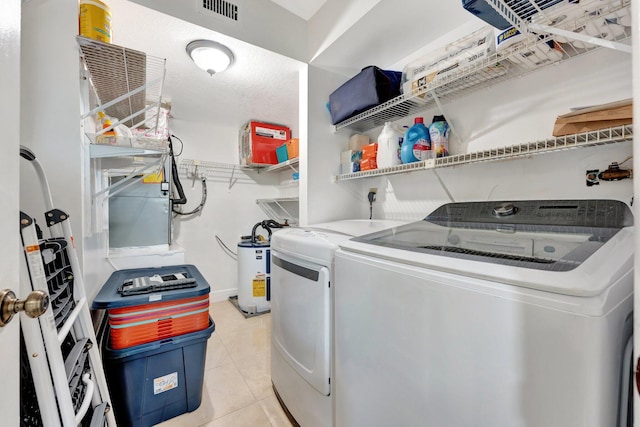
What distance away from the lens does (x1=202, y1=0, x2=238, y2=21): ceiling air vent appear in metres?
1.55

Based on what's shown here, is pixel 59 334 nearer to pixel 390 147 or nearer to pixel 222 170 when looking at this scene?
pixel 390 147

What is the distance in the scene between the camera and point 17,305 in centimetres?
49

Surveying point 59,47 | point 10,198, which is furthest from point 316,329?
point 59,47

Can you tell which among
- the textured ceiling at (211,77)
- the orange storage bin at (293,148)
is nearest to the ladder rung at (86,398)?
the textured ceiling at (211,77)

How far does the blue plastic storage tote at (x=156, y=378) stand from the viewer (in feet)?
4.43

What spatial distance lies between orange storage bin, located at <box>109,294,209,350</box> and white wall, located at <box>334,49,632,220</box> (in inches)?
59.2

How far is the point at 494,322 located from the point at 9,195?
1.06m

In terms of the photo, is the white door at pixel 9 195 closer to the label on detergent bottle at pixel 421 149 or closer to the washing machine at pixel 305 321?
the washing machine at pixel 305 321

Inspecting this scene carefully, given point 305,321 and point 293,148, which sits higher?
point 293,148

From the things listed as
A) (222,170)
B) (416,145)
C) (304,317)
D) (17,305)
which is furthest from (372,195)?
(222,170)

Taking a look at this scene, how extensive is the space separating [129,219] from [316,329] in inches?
79.1


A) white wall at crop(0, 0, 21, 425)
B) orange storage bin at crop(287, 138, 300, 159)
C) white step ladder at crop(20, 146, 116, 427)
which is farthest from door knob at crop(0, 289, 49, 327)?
orange storage bin at crop(287, 138, 300, 159)

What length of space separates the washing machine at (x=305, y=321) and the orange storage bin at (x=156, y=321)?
45cm

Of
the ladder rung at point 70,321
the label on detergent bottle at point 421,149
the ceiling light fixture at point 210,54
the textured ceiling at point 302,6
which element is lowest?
the ladder rung at point 70,321
